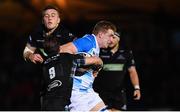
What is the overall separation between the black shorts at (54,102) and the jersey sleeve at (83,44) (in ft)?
1.89

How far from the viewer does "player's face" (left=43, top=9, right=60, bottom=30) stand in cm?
760

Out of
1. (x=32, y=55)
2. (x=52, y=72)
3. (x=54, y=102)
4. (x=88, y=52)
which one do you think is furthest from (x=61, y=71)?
(x=32, y=55)

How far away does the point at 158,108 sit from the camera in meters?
12.7

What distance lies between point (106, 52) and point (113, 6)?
333 cm

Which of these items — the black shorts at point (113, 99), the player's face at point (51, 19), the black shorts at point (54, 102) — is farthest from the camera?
the black shorts at point (113, 99)

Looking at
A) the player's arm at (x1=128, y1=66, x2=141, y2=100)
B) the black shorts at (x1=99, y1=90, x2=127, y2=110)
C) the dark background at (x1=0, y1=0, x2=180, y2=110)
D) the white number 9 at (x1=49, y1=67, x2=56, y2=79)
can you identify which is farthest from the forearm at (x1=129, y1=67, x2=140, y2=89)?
the dark background at (x1=0, y1=0, x2=180, y2=110)

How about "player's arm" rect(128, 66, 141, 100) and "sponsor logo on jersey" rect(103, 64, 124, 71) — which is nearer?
"player's arm" rect(128, 66, 141, 100)

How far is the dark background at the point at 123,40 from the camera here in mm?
12836

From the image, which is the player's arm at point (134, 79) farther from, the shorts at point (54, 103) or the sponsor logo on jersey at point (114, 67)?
the shorts at point (54, 103)

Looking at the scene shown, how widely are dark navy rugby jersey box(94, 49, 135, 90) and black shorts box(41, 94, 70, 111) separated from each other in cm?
245

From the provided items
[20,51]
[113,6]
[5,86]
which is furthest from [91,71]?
[20,51]

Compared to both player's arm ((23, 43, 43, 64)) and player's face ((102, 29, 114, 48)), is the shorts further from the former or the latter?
player's face ((102, 29, 114, 48))

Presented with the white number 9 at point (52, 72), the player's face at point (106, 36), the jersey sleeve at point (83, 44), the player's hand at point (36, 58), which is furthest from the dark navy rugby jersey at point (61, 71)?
Result: the player's face at point (106, 36)

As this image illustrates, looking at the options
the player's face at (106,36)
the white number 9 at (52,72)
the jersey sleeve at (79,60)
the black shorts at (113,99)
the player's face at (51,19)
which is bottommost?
the black shorts at (113,99)
